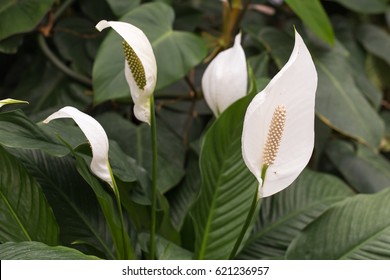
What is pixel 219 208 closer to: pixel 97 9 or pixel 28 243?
pixel 28 243

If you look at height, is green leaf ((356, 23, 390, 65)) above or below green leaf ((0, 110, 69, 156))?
below

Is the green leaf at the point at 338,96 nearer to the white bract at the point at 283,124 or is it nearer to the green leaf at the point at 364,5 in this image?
the green leaf at the point at 364,5

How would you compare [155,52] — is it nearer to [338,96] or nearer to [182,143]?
[182,143]

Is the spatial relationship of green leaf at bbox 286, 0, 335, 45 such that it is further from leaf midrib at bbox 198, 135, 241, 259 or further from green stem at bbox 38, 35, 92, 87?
green stem at bbox 38, 35, 92, 87

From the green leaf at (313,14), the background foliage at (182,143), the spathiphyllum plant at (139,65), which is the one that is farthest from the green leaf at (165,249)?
the green leaf at (313,14)

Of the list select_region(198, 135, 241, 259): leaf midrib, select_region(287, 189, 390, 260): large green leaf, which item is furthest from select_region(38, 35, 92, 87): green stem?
select_region(287, 189, 390, 260): large green leaf

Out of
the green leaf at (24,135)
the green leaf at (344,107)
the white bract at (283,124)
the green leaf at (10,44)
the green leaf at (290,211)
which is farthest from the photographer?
the green leaf at (344,107)
